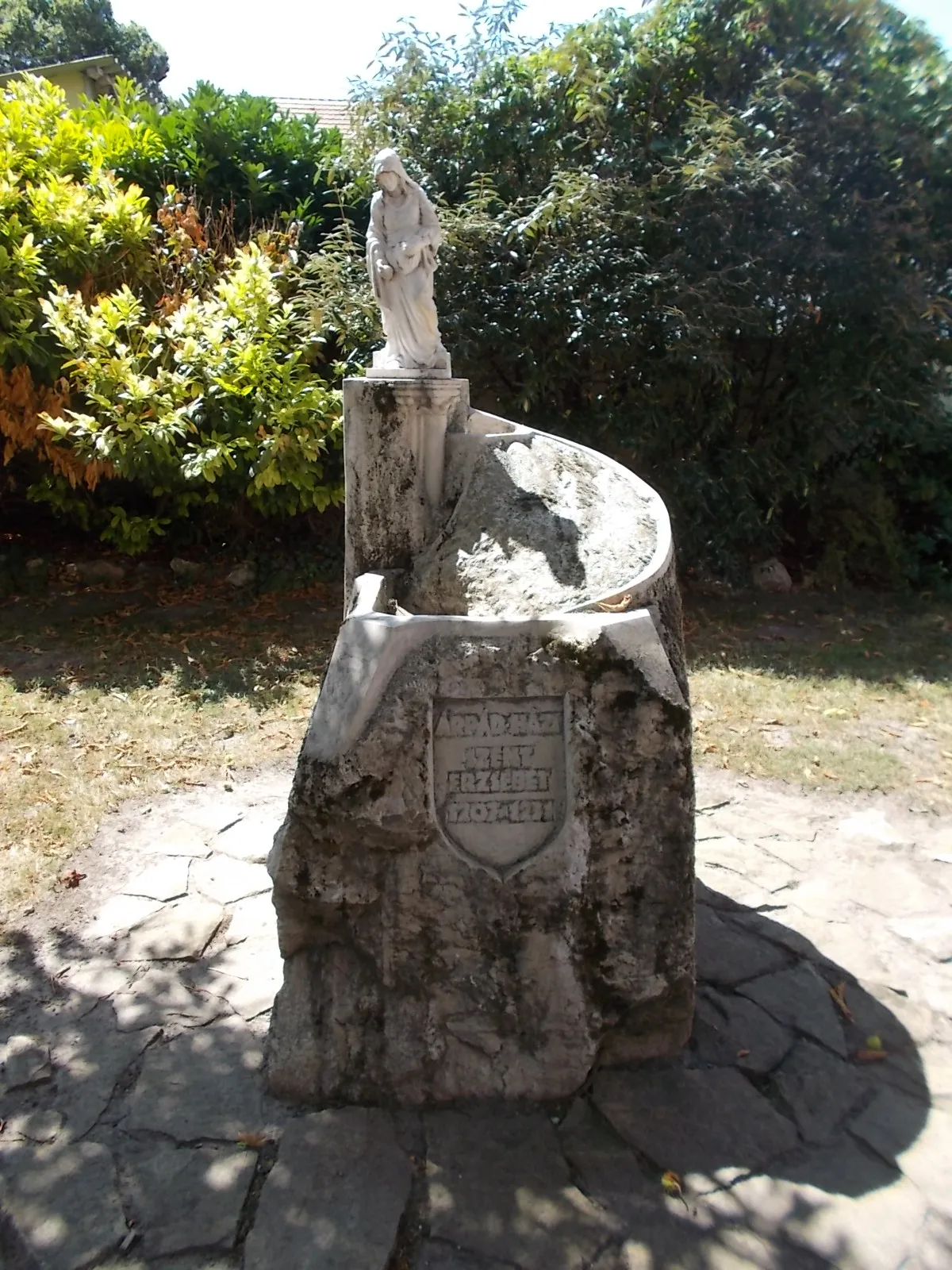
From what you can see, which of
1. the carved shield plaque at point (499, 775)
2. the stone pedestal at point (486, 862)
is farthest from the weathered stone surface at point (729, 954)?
the carved shield plaque at point (499, 775)

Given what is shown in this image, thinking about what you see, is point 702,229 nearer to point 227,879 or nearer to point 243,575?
point 243,575

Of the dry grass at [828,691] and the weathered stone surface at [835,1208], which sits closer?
the weathered stone surface at [835,1208]

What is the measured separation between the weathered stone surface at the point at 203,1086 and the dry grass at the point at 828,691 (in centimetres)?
298

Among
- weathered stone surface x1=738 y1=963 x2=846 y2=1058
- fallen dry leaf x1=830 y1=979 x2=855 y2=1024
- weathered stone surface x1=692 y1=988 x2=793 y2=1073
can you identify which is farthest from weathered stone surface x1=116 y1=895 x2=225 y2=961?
fallen dry leaf x1=830 y1=979 x2=855 y2=1024

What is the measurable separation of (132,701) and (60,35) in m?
28.5

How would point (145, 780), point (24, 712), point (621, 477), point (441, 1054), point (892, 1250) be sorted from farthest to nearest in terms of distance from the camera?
1. point (24, 712)
2. point (145, 780)
3. point (621, 477)
4. point (441, 1054)
5. point (892, 1250)

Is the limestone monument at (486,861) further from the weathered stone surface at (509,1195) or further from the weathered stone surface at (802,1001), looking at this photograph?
the weathered stone surface at (802,1001)

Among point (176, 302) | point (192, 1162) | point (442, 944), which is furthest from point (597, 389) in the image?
point (192, 1162)

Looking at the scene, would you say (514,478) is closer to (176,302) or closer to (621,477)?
(621,477)

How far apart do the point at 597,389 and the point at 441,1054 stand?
6238 millimetres

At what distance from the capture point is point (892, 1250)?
7.19ft

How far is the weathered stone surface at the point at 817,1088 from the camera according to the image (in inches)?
101

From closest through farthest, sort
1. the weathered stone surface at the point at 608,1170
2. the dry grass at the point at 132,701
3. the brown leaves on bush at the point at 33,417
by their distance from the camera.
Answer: the weathered stone surface at the point at 608,1170 < the dry grass at the point at 132,701 < the brown leaves on bush at the point at 33,417

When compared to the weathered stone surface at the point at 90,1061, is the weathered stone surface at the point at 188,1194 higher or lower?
lower
